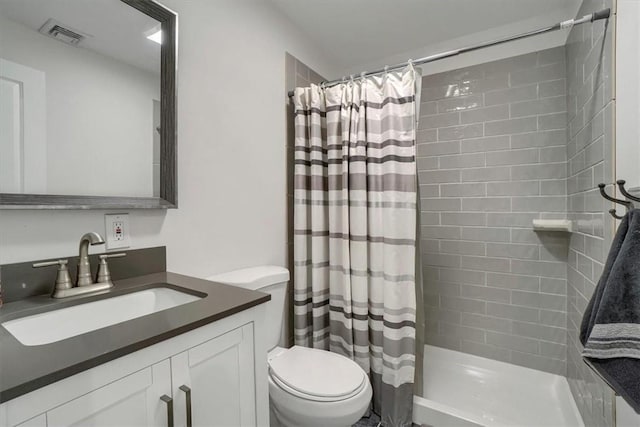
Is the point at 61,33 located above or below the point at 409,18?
below

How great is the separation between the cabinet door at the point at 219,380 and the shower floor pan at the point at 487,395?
1.15 m

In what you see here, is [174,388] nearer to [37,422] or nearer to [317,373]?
[37,422]

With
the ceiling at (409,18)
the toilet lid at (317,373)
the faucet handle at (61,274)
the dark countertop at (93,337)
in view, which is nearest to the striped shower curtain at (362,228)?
the toilet lid at (317,373)

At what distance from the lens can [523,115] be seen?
6.30 ft

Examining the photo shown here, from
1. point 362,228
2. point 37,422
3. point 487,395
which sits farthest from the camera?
point 487,395

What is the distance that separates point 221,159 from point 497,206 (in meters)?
1.84

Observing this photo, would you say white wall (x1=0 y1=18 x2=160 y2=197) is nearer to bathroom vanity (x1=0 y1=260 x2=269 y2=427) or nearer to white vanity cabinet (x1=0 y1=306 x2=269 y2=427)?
bathroom vanity (x1=0 y1=260 x2=269 y2=427)

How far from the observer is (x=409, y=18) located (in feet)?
6.15

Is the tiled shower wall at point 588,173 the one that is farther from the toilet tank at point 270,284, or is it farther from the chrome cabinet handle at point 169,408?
the chrome cabinet handle at point 169,408

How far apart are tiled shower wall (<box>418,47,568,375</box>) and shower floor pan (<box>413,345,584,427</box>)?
0.28 ft

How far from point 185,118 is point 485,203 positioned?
1965 millimetres

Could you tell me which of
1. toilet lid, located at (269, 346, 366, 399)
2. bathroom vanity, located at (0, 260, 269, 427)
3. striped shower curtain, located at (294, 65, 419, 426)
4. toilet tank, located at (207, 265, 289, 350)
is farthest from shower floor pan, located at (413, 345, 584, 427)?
bathroom vanity, located at (0, 260, 269, 427)

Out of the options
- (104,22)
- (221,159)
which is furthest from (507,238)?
(104,22)

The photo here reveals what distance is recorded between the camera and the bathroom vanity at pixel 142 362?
0.51 meters
